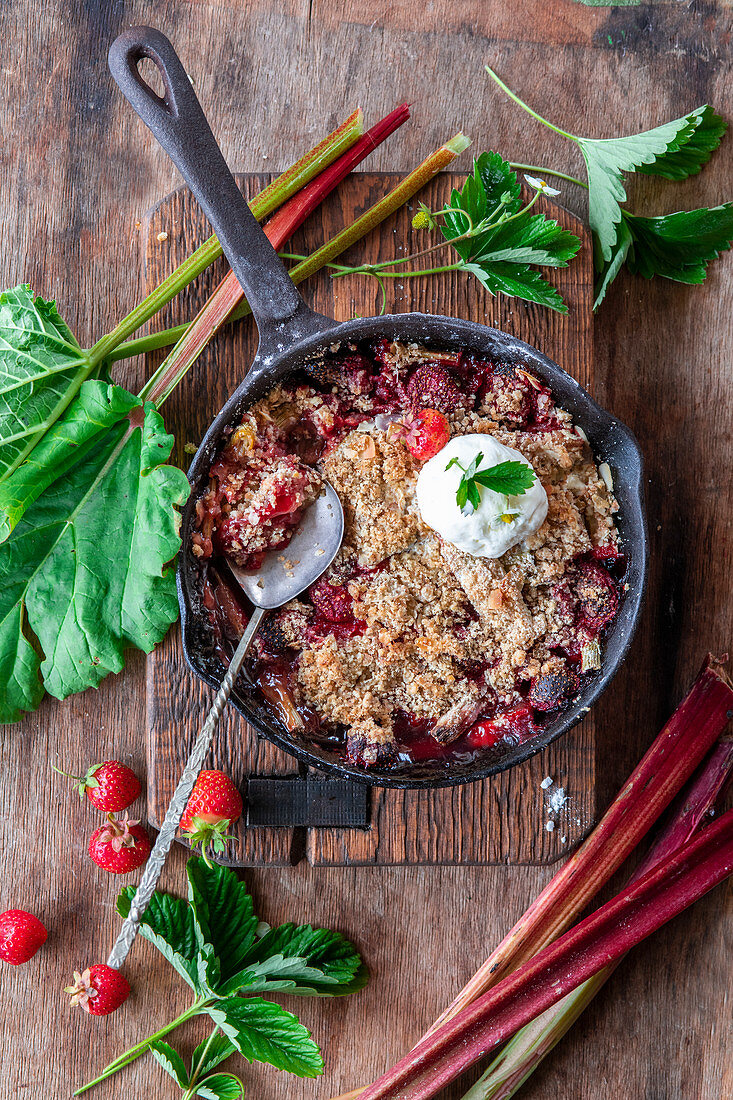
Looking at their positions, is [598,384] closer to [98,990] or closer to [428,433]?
[428,433]

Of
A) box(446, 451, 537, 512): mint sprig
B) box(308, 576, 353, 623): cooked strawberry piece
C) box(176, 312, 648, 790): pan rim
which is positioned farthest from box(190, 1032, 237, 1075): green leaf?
box(446, 451, 537, 512): mint sprig

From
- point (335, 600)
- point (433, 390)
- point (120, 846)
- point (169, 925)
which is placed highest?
point (433, 390)

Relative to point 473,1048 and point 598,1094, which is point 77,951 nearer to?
point 473,1048

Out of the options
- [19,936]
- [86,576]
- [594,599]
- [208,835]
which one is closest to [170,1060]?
[19,936]

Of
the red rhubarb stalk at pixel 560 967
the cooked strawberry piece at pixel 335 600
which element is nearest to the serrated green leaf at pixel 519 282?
the cooked strawberry piece at pixel 335 600

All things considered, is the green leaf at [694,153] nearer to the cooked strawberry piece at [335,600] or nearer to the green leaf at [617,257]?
the green leaf at [617,257]

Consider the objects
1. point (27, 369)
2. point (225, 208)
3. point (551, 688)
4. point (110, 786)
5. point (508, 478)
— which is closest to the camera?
point (508, 478)

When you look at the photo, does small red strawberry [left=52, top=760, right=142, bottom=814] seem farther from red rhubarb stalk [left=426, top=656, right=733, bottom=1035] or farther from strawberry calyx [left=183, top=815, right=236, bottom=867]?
red rhubarb stalk [left=426, top=656, right=733, bottom=1035]
